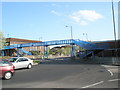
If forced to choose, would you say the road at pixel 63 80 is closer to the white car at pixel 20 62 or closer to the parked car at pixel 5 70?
the parked car at pixel 5 70

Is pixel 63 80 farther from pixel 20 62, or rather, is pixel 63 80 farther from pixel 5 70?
pixel 20 62

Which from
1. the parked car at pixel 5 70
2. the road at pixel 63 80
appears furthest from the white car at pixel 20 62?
the parked car at pixel 5 70

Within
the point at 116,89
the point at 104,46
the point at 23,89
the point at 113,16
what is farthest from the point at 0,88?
the point at 104,46

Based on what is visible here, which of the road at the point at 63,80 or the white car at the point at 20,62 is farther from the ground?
the white car at the point at 20,62

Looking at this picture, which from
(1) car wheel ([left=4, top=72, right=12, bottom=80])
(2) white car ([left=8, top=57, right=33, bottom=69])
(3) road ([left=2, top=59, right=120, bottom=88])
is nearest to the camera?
(3) road ([left=2, top=59, right=120, bottom=88])

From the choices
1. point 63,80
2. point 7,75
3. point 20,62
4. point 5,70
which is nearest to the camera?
point 63,80

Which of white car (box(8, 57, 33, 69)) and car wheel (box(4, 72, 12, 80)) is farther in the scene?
white car (box(8, 57, 33, 69))

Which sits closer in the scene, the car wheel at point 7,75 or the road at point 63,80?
the road at point 63,80

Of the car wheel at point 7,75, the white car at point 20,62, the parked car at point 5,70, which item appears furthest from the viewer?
the white car at point 20,62

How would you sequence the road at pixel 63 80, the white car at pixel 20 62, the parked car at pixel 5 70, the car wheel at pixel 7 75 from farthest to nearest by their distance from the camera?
the white car at pixel 20 62 < the car wheel at pixel 7 75 < the parked car at pixel 5 70 < the road at pixel 63 80

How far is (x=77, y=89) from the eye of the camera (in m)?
8.34

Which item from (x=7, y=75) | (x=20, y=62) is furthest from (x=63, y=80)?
(x=20, y=62)

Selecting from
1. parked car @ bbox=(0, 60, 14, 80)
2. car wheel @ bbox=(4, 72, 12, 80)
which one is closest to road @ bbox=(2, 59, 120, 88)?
car wheel @ bbox=(4, 72, 12, 80)

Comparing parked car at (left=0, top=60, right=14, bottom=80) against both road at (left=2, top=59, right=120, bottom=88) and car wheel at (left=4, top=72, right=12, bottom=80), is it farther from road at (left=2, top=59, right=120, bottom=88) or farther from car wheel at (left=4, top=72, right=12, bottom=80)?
road at (left=2, top=59, right=120, bottom=88)
